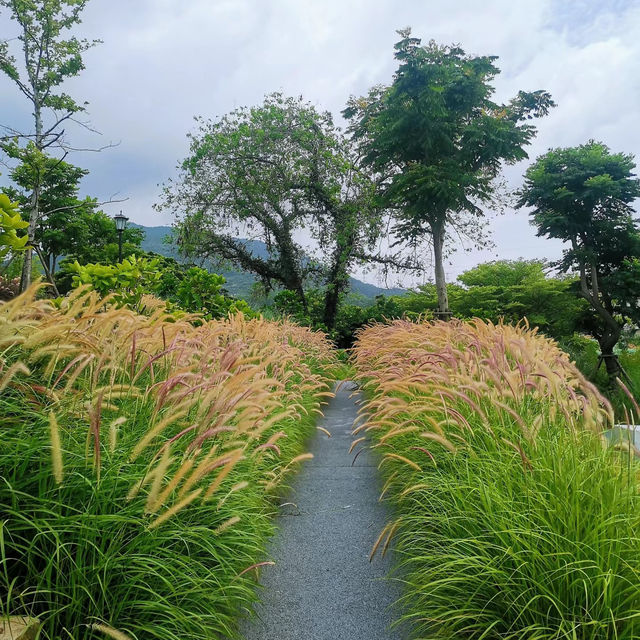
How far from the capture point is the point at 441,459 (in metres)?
2.49

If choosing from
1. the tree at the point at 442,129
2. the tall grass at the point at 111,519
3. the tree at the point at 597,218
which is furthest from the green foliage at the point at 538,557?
the tree at the point at 597,218

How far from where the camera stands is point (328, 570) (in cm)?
225

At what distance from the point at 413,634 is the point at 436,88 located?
10.5 metres

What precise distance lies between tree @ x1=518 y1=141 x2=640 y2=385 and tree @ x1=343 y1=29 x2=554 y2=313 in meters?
1.31

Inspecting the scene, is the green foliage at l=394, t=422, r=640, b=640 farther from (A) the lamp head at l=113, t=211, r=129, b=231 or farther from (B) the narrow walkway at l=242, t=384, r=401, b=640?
(A) the lamp head at l=113, t=211, r=129, b=231

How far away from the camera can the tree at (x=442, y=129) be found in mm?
10539

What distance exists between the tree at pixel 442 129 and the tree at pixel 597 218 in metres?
1.31

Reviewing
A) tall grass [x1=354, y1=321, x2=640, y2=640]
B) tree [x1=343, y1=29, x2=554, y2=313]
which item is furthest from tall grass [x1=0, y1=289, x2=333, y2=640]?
tree [x1=343, y1=29, x2=554, y2=313]

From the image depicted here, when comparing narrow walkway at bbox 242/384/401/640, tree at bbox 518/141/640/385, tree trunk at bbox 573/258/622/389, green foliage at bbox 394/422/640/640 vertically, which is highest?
tree at bbox 518/141/640/385

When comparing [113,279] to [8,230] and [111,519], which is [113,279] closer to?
[8,230]

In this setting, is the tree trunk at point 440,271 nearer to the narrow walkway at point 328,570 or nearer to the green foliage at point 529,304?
the green foliage at point 529,304

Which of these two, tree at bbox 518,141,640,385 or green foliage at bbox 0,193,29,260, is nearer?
green foliage at bbox 0,193,29,260

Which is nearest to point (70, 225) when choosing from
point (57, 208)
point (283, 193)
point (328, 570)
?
point (57, 208)

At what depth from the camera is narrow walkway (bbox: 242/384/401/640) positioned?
1.85m
